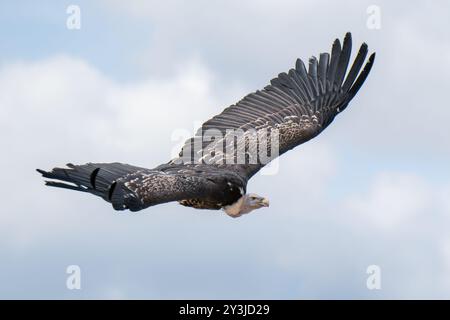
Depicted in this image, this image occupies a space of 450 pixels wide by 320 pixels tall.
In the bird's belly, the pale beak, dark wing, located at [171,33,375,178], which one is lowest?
the bird's belly

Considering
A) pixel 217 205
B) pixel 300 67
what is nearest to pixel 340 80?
pixel 300 67

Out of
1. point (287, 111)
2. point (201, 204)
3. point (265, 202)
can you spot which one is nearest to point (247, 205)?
point (265, 202)

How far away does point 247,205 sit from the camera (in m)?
24.4

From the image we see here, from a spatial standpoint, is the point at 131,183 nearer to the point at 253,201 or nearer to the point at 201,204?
the point at 201,204

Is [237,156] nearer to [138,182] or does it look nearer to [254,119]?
[254,119]

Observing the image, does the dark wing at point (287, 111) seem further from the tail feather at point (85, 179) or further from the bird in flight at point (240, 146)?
the tail feather at point (85, 179)

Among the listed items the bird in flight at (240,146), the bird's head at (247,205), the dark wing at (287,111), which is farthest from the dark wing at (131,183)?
the dark wing at (287,111)

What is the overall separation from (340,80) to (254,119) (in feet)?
7.10

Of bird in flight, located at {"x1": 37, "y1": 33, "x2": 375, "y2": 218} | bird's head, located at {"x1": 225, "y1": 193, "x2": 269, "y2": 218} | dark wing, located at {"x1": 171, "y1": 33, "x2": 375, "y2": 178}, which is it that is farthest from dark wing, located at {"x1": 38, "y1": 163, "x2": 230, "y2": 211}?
dark wing, located at {"x1": 171, "y1": 33, "x2": 375, "y2": 178}

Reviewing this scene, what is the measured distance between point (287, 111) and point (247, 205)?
10.4 ft

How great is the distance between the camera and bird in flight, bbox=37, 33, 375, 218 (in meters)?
21.4

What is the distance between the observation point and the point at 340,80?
2688 cm

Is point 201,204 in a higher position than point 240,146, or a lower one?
lower

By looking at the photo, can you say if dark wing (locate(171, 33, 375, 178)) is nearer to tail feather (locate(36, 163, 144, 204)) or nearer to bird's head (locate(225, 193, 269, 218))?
bird's head (locate(225, 193, 269, 218))
